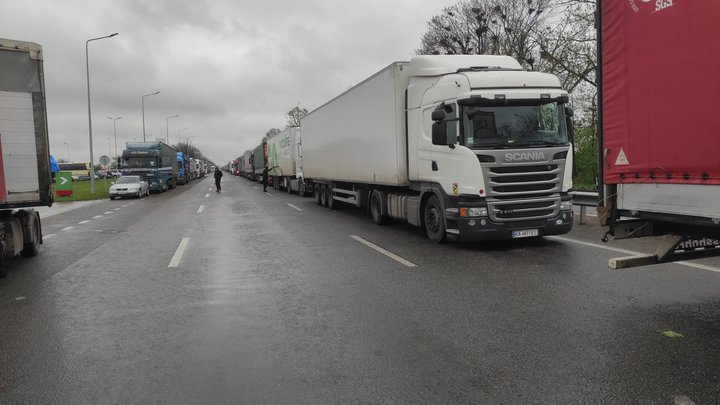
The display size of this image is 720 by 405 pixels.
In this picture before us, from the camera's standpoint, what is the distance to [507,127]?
29.0 feet

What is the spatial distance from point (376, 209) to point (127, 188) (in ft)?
69.8

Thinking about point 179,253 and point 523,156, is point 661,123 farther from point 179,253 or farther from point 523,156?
point 179,253

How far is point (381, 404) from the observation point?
3.35 m

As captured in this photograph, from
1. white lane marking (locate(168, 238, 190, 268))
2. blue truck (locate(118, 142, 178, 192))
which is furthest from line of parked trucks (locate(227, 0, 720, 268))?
blue truck (locate(118, 142, 178, 192))

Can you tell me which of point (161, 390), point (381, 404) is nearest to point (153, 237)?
point (161, 390)

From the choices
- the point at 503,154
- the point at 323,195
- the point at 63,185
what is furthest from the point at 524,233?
the point at 63,185

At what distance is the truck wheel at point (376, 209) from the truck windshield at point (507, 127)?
4.74 metres

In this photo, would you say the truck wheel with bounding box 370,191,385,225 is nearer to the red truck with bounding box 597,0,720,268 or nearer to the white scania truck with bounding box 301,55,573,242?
the white scania truck with bounding box 301,55,573,242

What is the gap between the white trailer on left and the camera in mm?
8500

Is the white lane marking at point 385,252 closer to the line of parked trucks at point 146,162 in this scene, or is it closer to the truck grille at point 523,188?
the truck grille at point 523,188

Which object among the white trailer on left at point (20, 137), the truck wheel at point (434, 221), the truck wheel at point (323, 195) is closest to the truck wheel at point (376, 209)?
the truck wheel at point (434, 221)

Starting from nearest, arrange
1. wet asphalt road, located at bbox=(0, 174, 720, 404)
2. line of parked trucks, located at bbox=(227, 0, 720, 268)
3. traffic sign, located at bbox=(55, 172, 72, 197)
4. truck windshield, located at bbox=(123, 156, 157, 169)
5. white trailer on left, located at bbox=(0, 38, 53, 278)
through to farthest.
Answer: wet asphalt road, located at bbox=(0, 174, 720, 404)
line of parked trucks, located at bbox=(227, 0, 720, 268)
white trailer on left, located at bbox=(0, 38, 53, 278)
traffic sign, located at bbox=(55, 172, 72, 197)
truck windshield, located at bbox=(123, 156, 157, 169)

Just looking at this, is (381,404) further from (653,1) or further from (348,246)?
(348,246)

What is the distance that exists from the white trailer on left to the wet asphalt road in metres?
1.08
